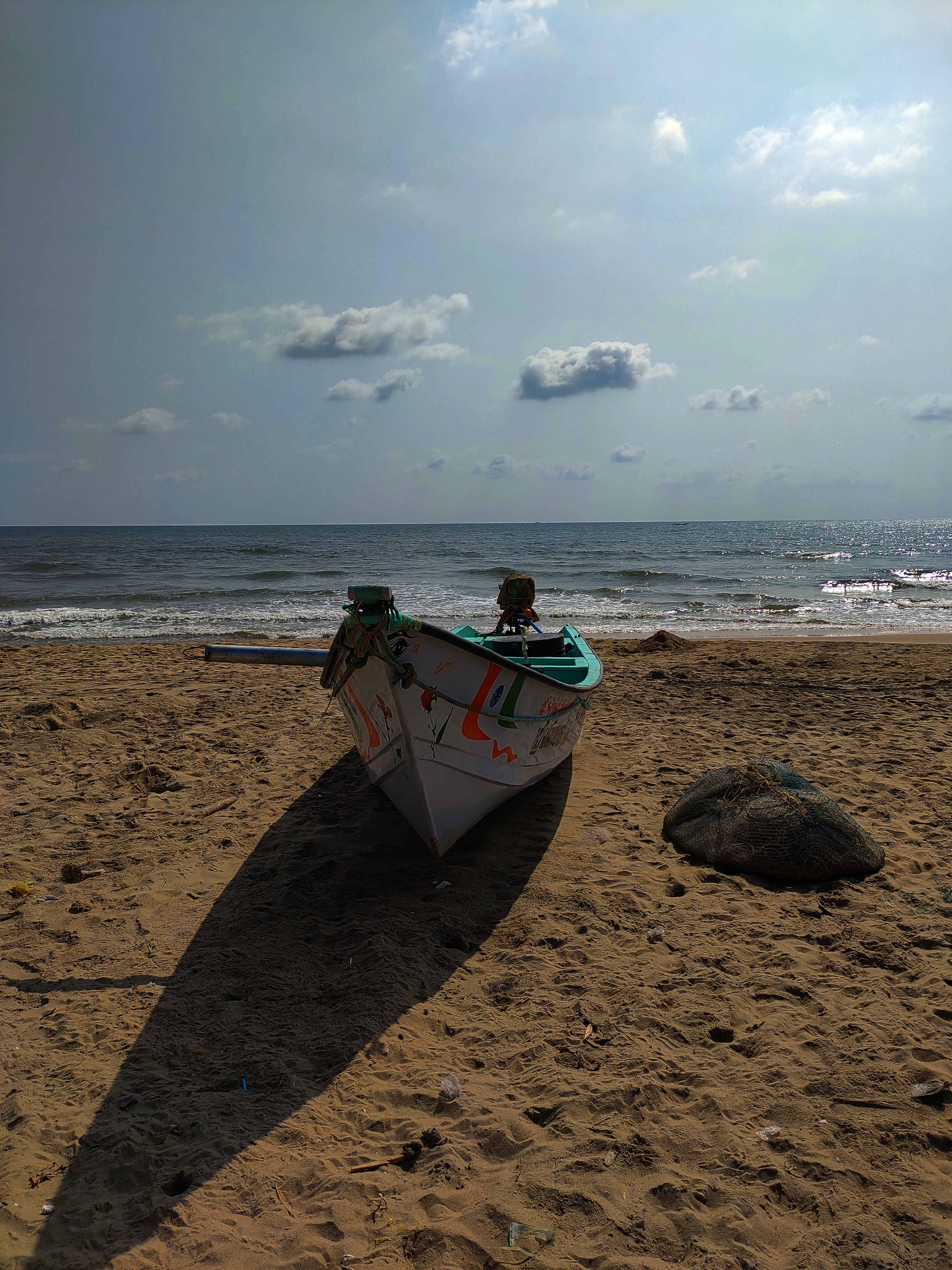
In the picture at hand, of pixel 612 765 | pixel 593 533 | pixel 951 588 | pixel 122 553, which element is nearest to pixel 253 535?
pixel 122 553

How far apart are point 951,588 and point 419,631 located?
84.8ft

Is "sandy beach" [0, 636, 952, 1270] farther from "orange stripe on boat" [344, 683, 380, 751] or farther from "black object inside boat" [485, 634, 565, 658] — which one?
"black object inside boat" [485, 634, 565, 658]

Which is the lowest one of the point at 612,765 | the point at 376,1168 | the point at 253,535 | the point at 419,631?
the point at 376,1168

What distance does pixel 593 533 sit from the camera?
243 ft

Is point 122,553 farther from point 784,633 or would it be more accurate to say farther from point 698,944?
point 698,944

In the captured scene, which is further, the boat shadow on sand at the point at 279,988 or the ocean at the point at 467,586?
the ocean at the point at 467,586

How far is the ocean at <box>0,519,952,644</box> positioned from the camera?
1628 centimetres

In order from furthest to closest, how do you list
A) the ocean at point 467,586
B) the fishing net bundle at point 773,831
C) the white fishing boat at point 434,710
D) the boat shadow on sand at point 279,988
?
the ocean at point 467,586 < the fishing net bundle at point 773,831 < the white fishing boat at point 434,710 < the boat shadow on sand at point 279,988

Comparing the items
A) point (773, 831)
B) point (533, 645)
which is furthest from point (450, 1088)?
point (533, 645)

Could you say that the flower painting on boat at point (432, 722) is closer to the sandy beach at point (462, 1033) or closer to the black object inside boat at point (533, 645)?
the sandy beach at point (462, 1033)

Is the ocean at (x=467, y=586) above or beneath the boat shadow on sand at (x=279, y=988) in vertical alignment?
above

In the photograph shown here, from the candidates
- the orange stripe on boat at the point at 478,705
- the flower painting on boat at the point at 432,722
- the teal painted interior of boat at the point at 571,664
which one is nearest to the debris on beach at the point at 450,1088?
the flower painting on boat at the point at 432,722

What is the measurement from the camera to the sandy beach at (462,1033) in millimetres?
2143

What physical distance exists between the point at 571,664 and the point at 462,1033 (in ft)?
13.6
